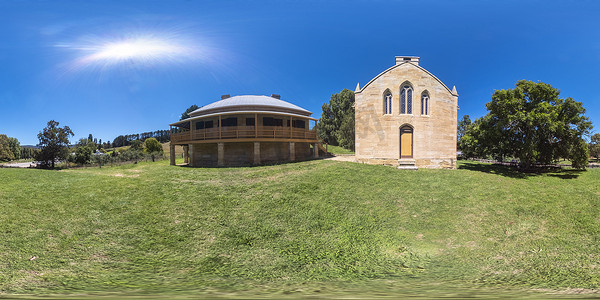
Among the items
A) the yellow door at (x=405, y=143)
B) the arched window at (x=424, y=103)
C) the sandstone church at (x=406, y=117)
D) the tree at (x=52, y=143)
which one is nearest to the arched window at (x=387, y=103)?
the sandstone church at (x=406, y=117)

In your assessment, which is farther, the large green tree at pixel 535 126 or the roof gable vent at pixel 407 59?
the roof gable vent at pixel 407 59

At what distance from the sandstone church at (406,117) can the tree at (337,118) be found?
21646 mm

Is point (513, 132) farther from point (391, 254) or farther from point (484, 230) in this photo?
point (391, 254)

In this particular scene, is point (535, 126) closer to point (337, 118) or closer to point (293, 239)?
point (293, 239)

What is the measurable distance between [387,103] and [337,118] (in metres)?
27.4

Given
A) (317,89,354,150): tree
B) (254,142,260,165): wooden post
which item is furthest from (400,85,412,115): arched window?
(317,89,354,150): tree

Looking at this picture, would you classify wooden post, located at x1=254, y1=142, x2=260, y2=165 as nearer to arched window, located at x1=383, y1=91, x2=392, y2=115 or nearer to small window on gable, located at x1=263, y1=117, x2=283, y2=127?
small window on gable, located at x1=263, y1=117, x2=283, y2=127

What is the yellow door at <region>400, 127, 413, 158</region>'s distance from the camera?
1919 cm

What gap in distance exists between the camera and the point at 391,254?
6.31 metres

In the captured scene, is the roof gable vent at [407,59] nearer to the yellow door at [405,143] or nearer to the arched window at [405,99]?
the arched window at [405,99]

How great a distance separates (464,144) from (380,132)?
7.20m

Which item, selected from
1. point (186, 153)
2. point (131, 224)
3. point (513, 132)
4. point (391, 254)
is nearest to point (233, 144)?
point (186, 153)

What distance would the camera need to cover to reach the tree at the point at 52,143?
32.3 meters

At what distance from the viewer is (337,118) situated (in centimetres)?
4672
